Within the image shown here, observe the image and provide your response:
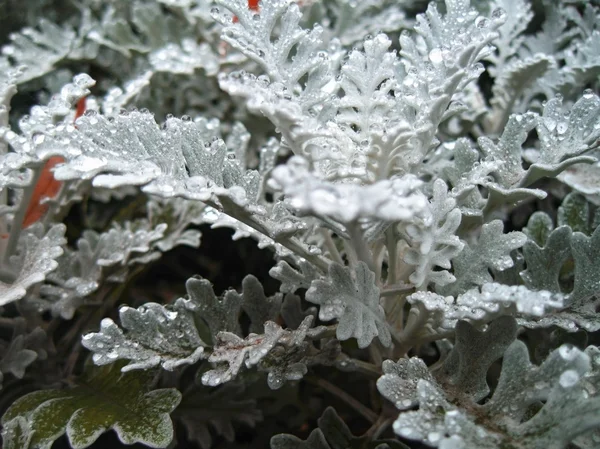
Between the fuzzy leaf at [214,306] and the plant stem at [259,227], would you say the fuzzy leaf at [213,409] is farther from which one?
the plant stem at [259,227]

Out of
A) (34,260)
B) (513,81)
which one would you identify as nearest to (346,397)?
(34,260)

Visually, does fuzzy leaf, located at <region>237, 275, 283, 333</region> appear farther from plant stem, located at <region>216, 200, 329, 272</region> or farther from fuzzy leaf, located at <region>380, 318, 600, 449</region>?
fuzzy leaf, located at <region>380, 318, 600, 449</region>

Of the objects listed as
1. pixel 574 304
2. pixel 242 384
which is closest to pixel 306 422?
pixel 242 384

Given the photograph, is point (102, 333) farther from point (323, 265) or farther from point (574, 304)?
point (574, 304)

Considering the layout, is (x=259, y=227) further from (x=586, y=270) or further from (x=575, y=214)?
(x=575, y=214)

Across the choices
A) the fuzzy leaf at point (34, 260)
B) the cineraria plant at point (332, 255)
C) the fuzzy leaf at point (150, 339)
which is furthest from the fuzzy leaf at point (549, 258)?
the fuzzy leaf at point (34, 260)

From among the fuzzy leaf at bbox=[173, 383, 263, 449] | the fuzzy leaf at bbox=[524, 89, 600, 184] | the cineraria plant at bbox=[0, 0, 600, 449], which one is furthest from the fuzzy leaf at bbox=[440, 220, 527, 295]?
the fuzzy leaf at bbox=[173, 383, 263, 449]

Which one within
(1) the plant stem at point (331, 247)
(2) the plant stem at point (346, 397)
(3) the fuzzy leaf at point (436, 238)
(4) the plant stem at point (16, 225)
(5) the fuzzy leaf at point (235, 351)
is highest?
(3) the fuzzy leaf at point (436, 238)
